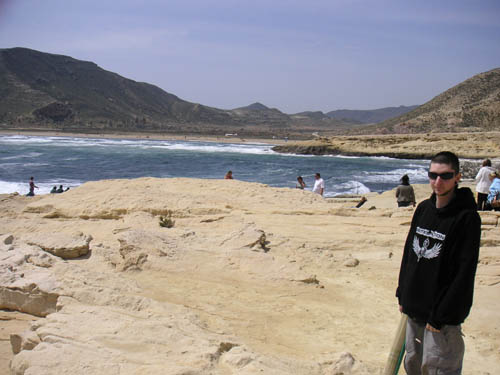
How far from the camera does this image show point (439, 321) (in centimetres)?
263

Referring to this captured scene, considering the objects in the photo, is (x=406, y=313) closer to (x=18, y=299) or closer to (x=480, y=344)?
(x=480, y=344)

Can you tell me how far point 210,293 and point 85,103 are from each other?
12352 cm

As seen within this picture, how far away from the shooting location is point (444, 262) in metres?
2.69

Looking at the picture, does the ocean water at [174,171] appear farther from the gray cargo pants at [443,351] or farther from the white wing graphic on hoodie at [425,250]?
the gray cargo pants at [443,351]

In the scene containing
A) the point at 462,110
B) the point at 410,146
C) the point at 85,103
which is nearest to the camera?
the point at 410,146

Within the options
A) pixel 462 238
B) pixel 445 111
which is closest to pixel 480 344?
pixel 462 238

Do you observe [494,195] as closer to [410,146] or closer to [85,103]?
[410,146]

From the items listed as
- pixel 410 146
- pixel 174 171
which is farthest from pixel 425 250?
→ pixel 410 146

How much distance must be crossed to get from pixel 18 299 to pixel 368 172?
3196 cm

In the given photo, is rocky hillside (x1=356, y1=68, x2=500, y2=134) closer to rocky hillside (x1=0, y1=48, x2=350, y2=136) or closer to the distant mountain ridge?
the distant mountain ridge

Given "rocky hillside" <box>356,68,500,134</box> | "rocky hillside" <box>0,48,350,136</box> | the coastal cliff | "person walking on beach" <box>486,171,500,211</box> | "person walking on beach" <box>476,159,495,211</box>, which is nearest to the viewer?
"person walking on beach" <box>486,171,500,211</box>

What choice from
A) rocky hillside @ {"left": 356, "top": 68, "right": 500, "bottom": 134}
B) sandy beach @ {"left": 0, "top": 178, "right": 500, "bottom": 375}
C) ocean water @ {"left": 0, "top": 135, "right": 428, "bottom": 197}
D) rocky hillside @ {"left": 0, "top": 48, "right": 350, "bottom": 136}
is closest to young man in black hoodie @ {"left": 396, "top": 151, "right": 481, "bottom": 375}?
sandy beach @ {"left": 0, "top": 178, "right": 500, "bottom": 375}

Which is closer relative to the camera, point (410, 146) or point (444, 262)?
point (444, 262)

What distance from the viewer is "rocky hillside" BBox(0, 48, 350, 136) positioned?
99606 millimetres
